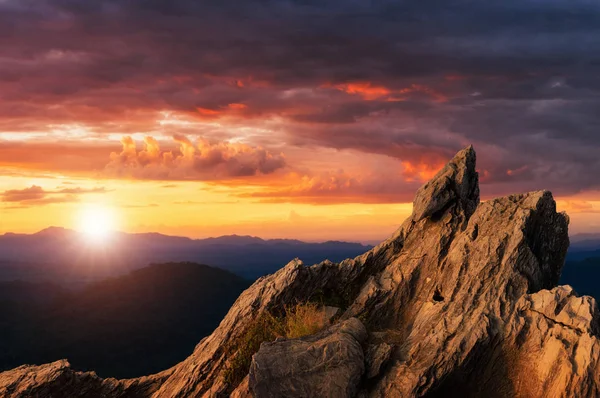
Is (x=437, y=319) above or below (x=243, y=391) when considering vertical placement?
above

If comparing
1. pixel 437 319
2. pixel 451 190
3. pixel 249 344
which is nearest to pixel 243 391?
pixel 249 344

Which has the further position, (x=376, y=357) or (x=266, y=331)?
(x=266, y=331)

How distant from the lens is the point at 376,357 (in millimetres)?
23859

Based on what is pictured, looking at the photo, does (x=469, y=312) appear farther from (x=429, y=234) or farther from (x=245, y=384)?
(x=245, y=384)

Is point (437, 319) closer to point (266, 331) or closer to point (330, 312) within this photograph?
point (330, 312)

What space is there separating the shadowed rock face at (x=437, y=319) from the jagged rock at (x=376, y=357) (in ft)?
0.20

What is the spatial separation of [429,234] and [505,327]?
9.94m

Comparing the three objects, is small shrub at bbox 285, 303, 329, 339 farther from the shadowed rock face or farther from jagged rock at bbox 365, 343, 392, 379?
jagged rock at bbox 365, 343, 392, 379

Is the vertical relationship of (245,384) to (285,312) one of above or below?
below

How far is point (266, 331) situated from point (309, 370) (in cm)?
564

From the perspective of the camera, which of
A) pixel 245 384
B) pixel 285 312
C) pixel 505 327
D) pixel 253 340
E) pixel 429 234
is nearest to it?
pixel 505 327

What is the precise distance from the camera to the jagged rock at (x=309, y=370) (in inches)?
892

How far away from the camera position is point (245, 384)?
25828mm

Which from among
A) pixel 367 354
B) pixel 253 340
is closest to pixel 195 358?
pixel 253 340
